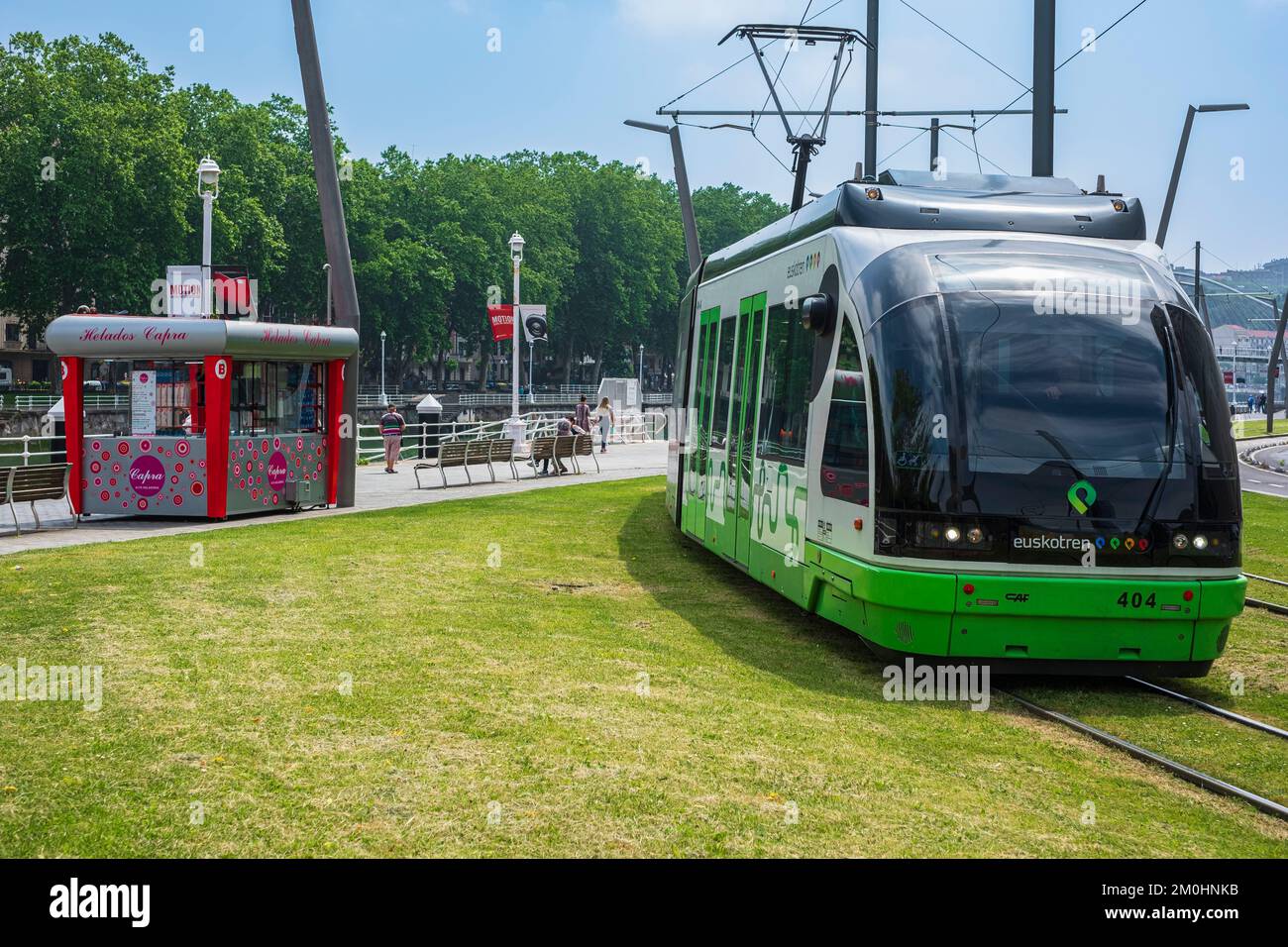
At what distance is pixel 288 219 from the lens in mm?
80312

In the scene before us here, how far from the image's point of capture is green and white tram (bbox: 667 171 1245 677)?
9.20 m

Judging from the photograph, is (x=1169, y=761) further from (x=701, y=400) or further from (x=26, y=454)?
(x=26, y=454)

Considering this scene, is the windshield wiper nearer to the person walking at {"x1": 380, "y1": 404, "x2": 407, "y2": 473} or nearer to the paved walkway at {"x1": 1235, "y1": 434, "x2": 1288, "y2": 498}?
the paved walkway at {"x1": 1235, "y1": 434, "x2": 1288, "y2": 498}

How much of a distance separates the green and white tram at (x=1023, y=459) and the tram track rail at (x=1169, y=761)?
1.80 feet

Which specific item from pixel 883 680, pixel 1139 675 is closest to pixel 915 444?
pixel 883 680

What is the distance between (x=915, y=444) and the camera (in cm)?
930

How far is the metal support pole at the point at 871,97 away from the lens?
82.7 ft

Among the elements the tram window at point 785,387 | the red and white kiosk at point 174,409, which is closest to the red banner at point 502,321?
the red and white kiosk at point 174,409

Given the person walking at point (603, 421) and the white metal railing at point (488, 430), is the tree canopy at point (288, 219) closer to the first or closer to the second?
the white metal railing at point (488, 430)

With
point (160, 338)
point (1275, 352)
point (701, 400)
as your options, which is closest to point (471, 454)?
point (160, 338)

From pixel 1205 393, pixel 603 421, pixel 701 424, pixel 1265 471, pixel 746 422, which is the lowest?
pixel 1265 471

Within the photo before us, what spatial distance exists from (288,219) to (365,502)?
61.4m
